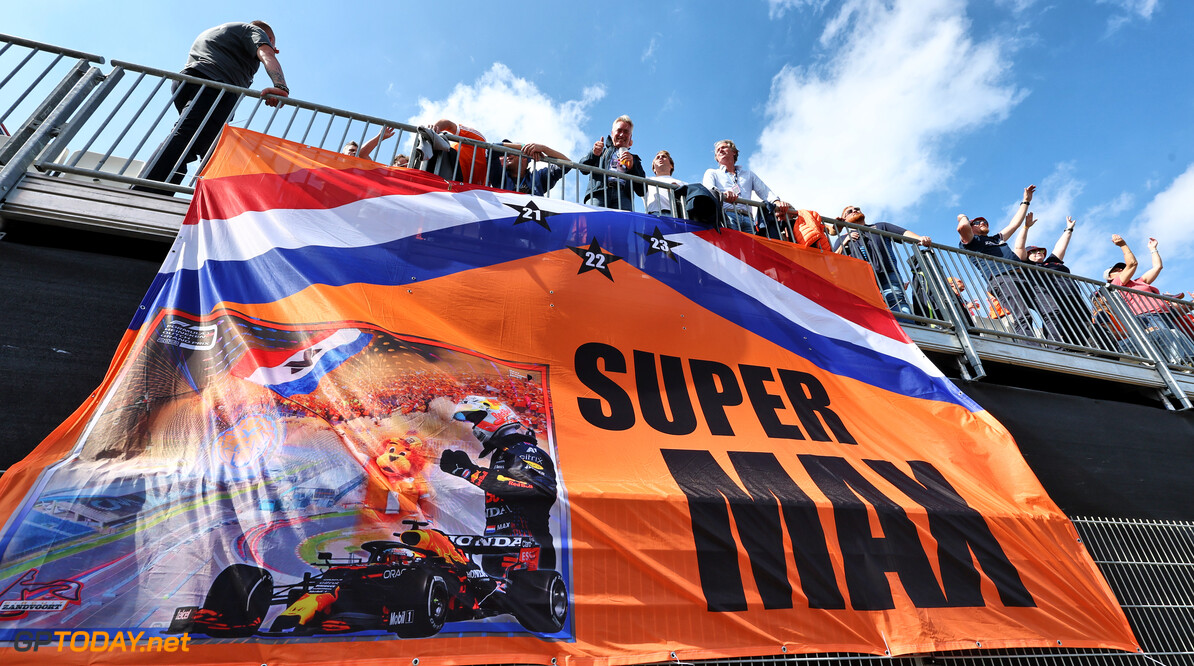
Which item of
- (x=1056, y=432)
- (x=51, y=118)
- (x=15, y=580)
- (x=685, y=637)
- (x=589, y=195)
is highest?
(x=589, y=195)

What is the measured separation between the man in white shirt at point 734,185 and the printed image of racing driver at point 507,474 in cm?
344

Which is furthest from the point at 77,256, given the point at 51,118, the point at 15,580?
the point at 15,580

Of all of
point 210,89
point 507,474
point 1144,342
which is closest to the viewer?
point 507,474

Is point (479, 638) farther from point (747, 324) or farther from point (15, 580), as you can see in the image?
point (747, 324)

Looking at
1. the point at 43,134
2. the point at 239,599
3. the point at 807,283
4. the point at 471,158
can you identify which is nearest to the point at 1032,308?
the point at 807,283

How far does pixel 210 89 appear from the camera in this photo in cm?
424

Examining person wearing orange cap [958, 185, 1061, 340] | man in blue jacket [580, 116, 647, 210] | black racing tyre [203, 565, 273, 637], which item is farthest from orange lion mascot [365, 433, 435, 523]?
person wearing orange cap [958, 185, 1061, 340]

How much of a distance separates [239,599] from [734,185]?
551 cm

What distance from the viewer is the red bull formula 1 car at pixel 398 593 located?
2.03 m

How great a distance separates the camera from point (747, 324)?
13.7 ft

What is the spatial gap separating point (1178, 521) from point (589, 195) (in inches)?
226

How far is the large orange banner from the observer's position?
2082mm

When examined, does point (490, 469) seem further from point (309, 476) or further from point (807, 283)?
point (807, 283)

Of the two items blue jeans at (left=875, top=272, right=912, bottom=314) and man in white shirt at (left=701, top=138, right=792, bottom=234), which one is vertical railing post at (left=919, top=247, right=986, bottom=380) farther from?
man in white shirt at (left=701, top=138, right=792, bottom=234)
